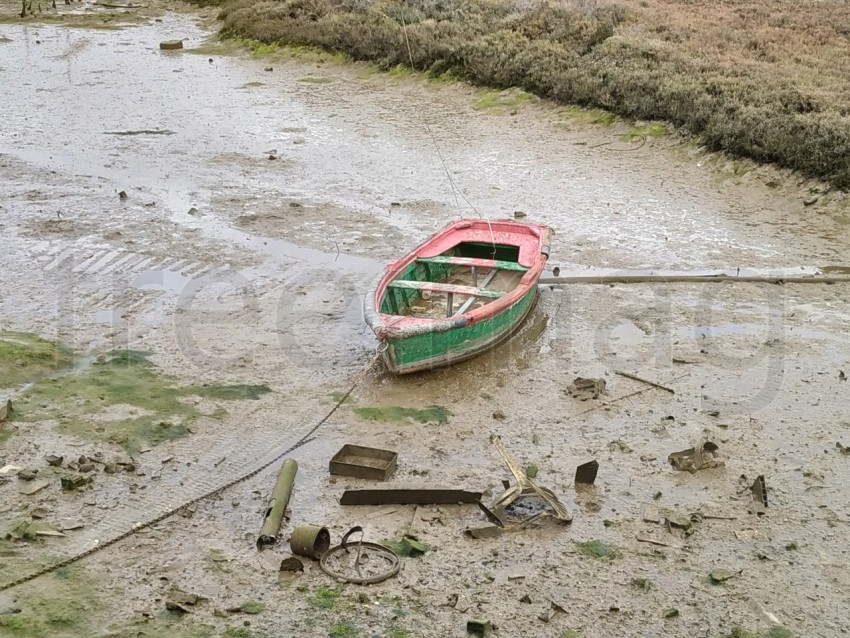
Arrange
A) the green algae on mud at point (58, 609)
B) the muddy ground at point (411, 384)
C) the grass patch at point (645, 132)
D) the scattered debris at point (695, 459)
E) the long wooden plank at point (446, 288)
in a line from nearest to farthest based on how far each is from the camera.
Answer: the green algae on mud at point (58, 609) < the muddy ground at point (411, 384) < the scattered debris at point (695, 459) < the long wooden plank at point (446, 288) < the grass patch at point (645, 132)

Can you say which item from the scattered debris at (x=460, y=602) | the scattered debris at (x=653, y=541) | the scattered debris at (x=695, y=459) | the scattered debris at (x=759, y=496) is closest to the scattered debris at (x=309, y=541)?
the scattered debris at (x=460, y=602)

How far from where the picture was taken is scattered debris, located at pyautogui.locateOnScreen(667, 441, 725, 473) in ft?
23.6

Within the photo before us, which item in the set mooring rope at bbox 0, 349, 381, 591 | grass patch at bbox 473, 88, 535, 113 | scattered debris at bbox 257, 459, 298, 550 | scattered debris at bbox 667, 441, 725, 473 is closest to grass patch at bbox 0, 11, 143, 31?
grass patch at bbox 473, 88, 535, 113

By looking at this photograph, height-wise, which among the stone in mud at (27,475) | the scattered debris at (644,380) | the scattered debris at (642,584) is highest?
the stone in mud at (27,475)

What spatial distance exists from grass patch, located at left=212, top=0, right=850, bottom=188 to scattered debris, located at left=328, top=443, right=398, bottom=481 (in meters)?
8.96

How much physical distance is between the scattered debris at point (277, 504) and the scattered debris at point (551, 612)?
1.81 meters

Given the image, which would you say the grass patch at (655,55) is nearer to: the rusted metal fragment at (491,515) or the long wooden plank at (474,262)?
the long wooden plank at (474,262)

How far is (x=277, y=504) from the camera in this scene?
642 cm

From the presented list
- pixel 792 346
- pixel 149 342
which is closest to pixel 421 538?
pixel 149 342

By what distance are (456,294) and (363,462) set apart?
3.43 m

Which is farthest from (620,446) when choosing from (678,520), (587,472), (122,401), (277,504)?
(122,401)

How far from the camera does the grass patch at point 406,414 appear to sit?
7965mm

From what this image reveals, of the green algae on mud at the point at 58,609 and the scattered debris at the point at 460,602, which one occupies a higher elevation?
the green algae on mud at the point at 58,609

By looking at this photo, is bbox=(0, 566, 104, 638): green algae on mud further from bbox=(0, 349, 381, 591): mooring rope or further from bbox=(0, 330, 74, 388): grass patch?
bbox=(0, 330, 74, 388): grass patch
